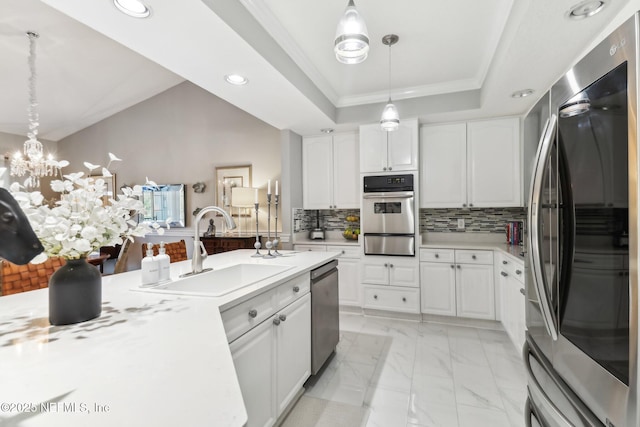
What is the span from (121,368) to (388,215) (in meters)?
3.24

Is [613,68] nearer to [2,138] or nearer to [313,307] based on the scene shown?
[313,307]

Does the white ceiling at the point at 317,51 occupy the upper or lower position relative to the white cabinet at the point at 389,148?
upper

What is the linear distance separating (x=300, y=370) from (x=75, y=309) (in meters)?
1.39

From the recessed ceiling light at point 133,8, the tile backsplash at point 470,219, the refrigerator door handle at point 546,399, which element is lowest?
the refrigerator door handle at point 546,399

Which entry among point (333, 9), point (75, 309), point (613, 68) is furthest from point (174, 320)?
point (333, 9)

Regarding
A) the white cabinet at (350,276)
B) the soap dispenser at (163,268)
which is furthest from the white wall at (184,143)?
the soap dispenser at (163,268)

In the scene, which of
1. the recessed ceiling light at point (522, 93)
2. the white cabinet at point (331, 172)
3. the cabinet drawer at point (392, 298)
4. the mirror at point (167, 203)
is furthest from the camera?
the mirror at point (167, 203)

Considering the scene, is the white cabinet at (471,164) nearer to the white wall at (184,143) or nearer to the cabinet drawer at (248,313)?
the white wall at (184,143)

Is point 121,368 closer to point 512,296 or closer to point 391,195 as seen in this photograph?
point 512,296

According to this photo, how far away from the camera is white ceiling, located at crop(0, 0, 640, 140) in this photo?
1798mm

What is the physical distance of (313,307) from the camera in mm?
2215

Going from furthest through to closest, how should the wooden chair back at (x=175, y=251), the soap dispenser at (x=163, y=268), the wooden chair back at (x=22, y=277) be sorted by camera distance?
the wooden chair back at (x=175, y=251), the wooden chair back at (x=22, y=277), the soap dispenser at (x=163, y=268)

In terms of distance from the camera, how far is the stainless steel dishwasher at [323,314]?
7.30 ft

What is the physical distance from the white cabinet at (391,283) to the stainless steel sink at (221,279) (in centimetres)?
186
